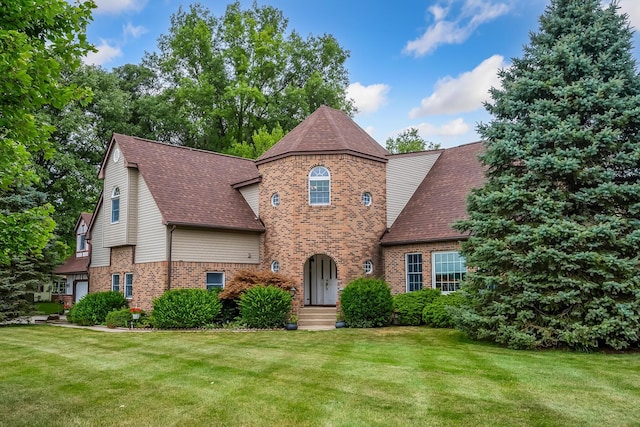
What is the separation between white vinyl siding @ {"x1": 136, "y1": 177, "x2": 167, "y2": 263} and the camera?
1898 centimetres

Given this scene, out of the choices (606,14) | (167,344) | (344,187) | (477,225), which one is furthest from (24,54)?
(344,187)

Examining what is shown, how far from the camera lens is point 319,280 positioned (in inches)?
850

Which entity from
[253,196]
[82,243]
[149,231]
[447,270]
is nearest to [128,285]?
[149,231]

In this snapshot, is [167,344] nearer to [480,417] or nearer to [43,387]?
[43,387]

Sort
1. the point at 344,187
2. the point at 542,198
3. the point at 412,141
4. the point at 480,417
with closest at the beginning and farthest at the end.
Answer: the point at 480,417 < the point at 542,198 < the point at 344,187 < the point at 412,141

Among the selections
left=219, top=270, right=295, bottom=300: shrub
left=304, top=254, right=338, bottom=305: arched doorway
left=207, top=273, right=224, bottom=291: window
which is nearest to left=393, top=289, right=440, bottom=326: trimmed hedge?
left=219, top=270, right=295, bottom=300: shrub

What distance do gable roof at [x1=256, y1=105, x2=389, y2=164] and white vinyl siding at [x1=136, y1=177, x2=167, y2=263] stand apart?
4617 mm

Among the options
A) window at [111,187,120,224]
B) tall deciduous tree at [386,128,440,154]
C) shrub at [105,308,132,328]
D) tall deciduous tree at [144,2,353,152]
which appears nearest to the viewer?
shrub at [105,308,132,328]

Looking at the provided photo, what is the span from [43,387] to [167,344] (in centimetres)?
486

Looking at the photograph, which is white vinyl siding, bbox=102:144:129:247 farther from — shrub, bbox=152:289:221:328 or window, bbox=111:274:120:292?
shrub, bbox=152:289:221:328

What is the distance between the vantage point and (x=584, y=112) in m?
12.5

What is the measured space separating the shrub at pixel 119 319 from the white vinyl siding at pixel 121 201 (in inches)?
118

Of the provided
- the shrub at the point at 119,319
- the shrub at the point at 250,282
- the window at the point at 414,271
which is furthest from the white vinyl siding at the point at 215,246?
the window at the point at 414,271

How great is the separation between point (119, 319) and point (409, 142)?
30171 millimetres
